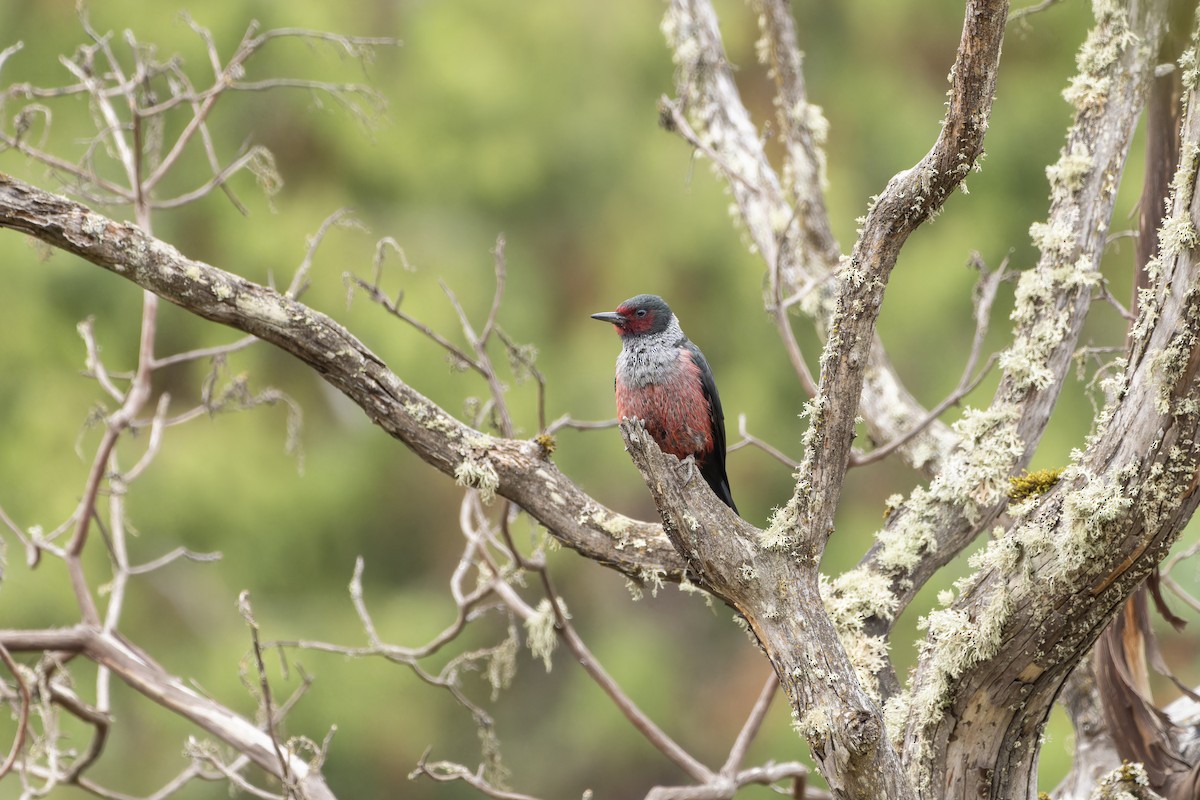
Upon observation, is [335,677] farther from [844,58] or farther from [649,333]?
[844,58]

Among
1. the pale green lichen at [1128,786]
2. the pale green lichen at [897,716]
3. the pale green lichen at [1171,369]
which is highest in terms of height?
the pale green lichen at [1171,369]

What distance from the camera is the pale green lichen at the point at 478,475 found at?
3043 mm

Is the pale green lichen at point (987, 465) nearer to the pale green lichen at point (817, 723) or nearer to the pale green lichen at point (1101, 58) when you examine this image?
the pale green lichen at point (1101, 58)

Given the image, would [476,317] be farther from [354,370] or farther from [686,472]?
[686,472]

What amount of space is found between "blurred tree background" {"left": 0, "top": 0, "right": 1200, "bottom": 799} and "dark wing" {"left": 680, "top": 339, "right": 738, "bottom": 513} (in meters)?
4.18

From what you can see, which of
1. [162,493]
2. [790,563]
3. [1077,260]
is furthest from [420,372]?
[790,563]

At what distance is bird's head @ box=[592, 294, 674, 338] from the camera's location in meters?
4.39

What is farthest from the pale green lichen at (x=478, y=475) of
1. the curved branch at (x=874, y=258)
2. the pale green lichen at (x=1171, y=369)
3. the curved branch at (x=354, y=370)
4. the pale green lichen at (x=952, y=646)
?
the pale green lichen at (x=1171, y=369)

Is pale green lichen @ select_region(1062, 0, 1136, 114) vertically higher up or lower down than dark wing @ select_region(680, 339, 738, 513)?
higher up

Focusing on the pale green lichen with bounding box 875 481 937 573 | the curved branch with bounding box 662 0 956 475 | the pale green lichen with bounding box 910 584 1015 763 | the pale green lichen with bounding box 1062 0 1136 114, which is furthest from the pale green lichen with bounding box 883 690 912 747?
the pale green lichen with bounding box 1062 0 1136 114

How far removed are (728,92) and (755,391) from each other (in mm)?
4188

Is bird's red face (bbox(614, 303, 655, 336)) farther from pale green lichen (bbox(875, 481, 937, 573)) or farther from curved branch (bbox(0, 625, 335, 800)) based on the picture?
curved branch (bbox(0, 625, 335, 800))

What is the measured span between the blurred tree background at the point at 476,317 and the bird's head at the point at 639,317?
4047 mm

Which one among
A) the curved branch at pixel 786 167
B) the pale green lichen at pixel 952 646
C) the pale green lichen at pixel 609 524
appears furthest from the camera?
the curved branch at pixel 786 167
